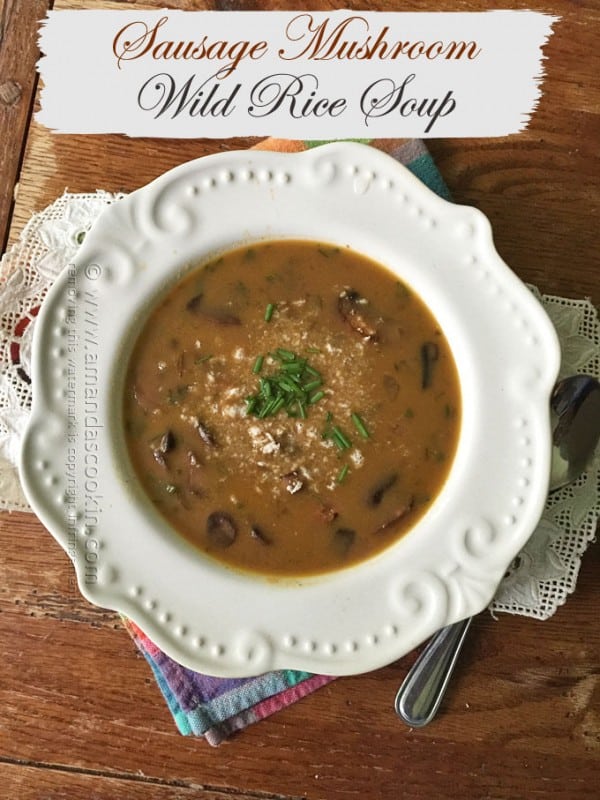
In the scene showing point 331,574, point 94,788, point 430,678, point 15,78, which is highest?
point 15,78

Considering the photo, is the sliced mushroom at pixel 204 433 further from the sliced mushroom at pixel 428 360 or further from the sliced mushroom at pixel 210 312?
the sliced mushroom at pixel 428 360

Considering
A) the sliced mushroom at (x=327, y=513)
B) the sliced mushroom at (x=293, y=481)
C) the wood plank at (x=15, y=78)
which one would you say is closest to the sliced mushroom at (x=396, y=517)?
the sliced mushroom at (x=327, y=513)

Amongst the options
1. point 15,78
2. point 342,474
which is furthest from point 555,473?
point 15,78

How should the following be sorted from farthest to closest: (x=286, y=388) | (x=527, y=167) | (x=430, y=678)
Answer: (x=527, y=167) < (x=430, y=678) < (x=286, y=388)

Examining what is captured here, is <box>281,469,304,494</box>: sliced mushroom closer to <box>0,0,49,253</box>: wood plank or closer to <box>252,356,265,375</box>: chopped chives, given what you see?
<box>252,356,265,375</box>: chopped chives

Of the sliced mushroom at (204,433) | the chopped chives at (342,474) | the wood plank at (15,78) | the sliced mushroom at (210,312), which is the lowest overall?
the chopped chives at (342,474)

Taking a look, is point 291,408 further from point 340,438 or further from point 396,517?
point 396,517

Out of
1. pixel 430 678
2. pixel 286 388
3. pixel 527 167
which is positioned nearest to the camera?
pixel 286 388
